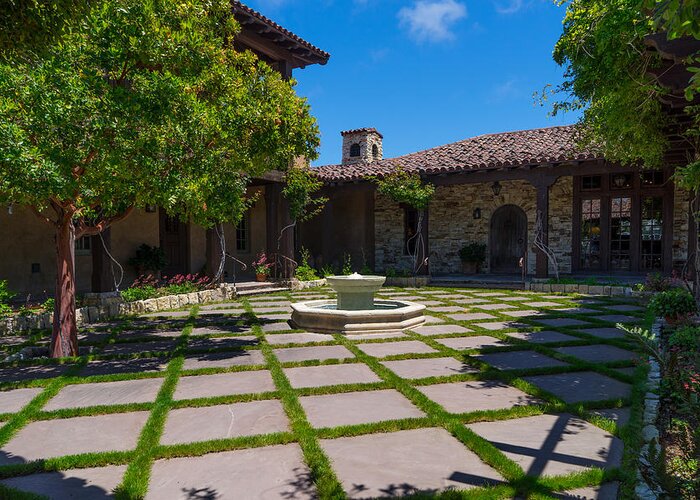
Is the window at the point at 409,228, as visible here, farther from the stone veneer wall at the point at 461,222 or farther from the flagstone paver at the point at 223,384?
the flagstone paver at the point at 223,384

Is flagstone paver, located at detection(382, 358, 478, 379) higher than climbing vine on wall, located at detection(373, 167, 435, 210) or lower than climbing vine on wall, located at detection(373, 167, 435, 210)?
lower

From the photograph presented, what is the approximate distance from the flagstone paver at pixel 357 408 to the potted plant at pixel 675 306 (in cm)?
488

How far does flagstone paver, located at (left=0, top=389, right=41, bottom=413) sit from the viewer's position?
3668 millimetres

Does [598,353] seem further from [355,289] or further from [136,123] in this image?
[136,123]

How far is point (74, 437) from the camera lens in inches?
123

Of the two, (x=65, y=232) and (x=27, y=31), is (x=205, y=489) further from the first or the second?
(x=65, y=232)

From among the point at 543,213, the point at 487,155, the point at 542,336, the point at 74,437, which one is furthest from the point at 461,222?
the point at 74,437

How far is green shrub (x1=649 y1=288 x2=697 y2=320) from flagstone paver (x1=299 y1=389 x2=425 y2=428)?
16.0 ft

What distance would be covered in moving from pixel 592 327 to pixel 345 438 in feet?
17.4

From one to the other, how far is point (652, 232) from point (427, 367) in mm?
11154

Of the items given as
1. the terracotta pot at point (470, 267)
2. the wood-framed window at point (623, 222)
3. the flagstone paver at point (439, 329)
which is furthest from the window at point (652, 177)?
the flagstone paver at point (439, 329)

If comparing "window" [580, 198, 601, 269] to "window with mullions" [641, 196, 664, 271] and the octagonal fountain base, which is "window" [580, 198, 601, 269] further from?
the octagonal fountain base

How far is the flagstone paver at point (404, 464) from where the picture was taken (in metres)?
2.48

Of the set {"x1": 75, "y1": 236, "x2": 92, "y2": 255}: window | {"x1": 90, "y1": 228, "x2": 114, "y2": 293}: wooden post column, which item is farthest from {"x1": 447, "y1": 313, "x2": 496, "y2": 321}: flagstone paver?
{"x1": 75, "y1": 236, "x2": 92, "y2": 255}: window
